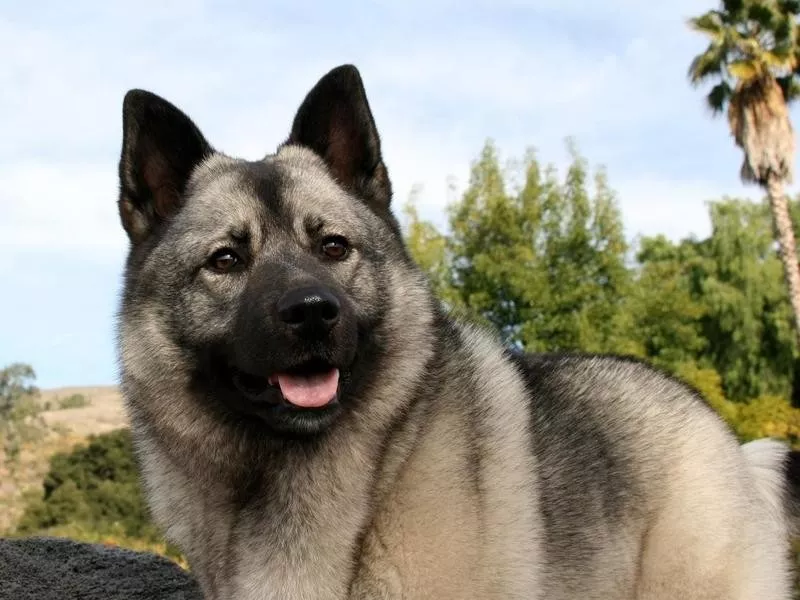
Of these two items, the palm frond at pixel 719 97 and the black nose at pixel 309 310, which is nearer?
the black nose at pixel 309 310

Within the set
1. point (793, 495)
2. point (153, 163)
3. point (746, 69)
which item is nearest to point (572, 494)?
point (793, 495)

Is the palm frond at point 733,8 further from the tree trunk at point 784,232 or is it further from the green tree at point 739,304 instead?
the green tree at point 739,304

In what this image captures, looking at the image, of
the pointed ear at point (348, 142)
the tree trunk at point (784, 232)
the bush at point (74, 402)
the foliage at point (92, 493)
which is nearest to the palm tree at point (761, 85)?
the tree trunk at point (784, 232)

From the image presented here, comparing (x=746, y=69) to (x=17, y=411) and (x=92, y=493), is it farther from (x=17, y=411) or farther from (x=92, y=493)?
(x=17, y=411)

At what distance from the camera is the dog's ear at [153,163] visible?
4035 mm

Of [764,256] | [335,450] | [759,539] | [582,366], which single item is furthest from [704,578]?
[764,256]

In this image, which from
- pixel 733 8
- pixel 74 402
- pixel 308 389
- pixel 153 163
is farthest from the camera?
pixel 74 402

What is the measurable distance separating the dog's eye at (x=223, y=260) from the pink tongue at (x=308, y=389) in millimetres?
566

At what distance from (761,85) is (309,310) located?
87.4 ft

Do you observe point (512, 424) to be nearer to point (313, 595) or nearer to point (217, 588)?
point (313, 595)

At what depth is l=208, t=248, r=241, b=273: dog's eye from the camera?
369 centimetres

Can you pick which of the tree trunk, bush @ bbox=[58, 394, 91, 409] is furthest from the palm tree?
bush @ bbox=[58, 394, 91, 409]

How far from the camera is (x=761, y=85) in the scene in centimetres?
2670

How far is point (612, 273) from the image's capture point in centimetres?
3616
